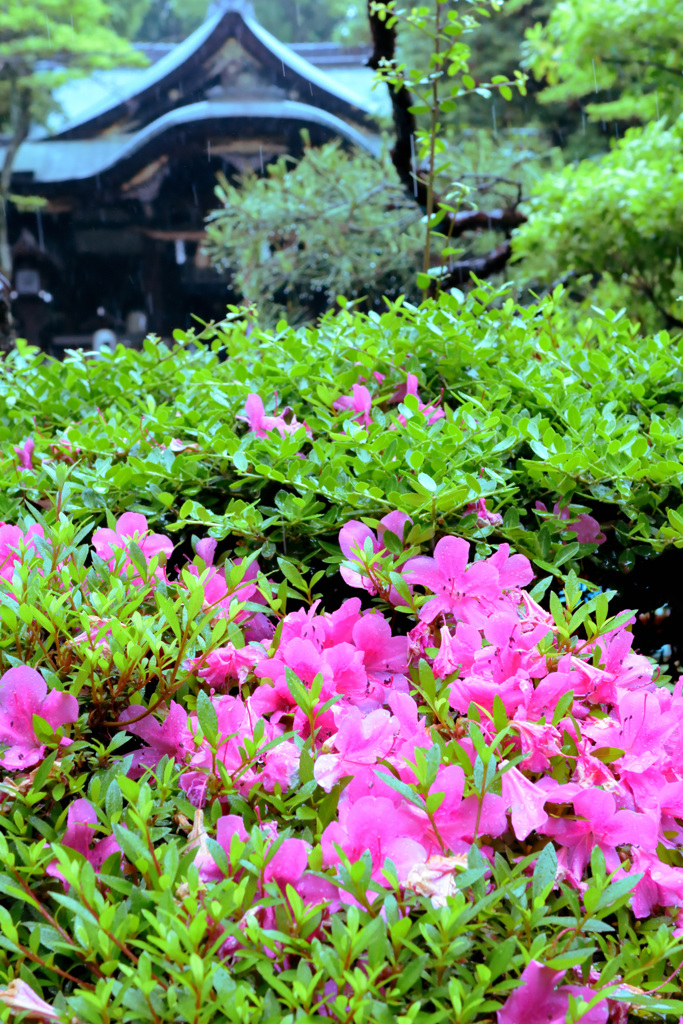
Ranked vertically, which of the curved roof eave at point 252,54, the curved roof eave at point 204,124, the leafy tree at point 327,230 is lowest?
the leafy tree at point 327,230

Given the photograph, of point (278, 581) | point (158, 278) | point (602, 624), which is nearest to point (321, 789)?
point (602, 624)

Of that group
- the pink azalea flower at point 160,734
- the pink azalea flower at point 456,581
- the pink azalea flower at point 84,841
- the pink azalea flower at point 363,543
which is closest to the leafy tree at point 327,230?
the pink azalea flower at point 363,543

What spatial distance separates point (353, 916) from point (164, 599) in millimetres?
300

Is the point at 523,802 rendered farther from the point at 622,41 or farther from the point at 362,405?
the point at 622,41

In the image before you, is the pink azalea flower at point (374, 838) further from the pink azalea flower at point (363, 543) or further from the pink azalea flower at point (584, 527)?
the pink azalea flower at point (584, 527)

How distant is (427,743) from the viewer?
0.61 meters

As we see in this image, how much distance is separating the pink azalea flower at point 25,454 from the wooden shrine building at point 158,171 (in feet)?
37.5

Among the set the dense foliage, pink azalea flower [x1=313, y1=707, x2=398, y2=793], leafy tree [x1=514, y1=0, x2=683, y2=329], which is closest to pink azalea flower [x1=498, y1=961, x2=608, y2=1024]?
the dense foliage

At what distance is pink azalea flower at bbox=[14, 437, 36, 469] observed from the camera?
→ 3.89 ft

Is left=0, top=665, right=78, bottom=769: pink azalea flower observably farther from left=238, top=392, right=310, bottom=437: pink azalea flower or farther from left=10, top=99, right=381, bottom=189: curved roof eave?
left=10, top=99, right=381, bottom=189: curved roof eave

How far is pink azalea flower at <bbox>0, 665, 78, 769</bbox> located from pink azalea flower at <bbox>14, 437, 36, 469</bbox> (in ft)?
2.05

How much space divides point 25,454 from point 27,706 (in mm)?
644

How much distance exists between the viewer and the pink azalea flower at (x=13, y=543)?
81 cm

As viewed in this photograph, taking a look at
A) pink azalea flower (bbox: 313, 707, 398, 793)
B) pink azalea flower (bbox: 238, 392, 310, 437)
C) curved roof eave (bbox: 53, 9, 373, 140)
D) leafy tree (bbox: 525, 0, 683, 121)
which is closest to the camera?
pink azalea flower (bbox: 313, 707, 398, 793)
